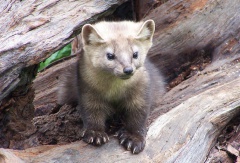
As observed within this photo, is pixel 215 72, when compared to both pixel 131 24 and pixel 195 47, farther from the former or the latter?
pixel 131 24

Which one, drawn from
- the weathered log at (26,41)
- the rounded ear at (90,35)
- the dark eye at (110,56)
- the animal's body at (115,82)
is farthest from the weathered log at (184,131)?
the rounded ear at (90,35)

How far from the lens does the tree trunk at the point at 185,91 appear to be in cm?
460

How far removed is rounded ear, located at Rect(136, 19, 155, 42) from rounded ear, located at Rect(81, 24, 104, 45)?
419 mm

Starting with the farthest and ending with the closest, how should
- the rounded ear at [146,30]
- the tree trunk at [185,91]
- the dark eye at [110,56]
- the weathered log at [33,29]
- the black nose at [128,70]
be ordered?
the rounded ear at [146,30]
the dark eye at [110,56]
the tree trunk at [185,91]
the black nose at [128,70]
the weathered log at [33,29]

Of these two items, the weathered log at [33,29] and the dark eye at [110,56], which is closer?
the weathered log at [33,29]

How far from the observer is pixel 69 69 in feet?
21.1

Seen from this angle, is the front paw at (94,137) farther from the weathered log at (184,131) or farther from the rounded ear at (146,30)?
the rounded ear at (146,30)

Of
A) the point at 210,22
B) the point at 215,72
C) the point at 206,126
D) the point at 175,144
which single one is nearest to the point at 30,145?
the point at 175,144

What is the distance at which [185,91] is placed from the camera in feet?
18.7

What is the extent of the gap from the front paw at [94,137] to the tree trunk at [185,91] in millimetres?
53

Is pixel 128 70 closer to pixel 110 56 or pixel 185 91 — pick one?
pixel 110 56

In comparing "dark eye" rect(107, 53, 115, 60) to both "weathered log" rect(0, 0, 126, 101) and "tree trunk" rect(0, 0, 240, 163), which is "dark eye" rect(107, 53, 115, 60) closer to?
"weathered log" rect(0, 0, 126, 101)

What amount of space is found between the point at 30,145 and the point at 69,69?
5.25ft

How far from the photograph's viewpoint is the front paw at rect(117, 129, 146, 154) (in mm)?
4621
